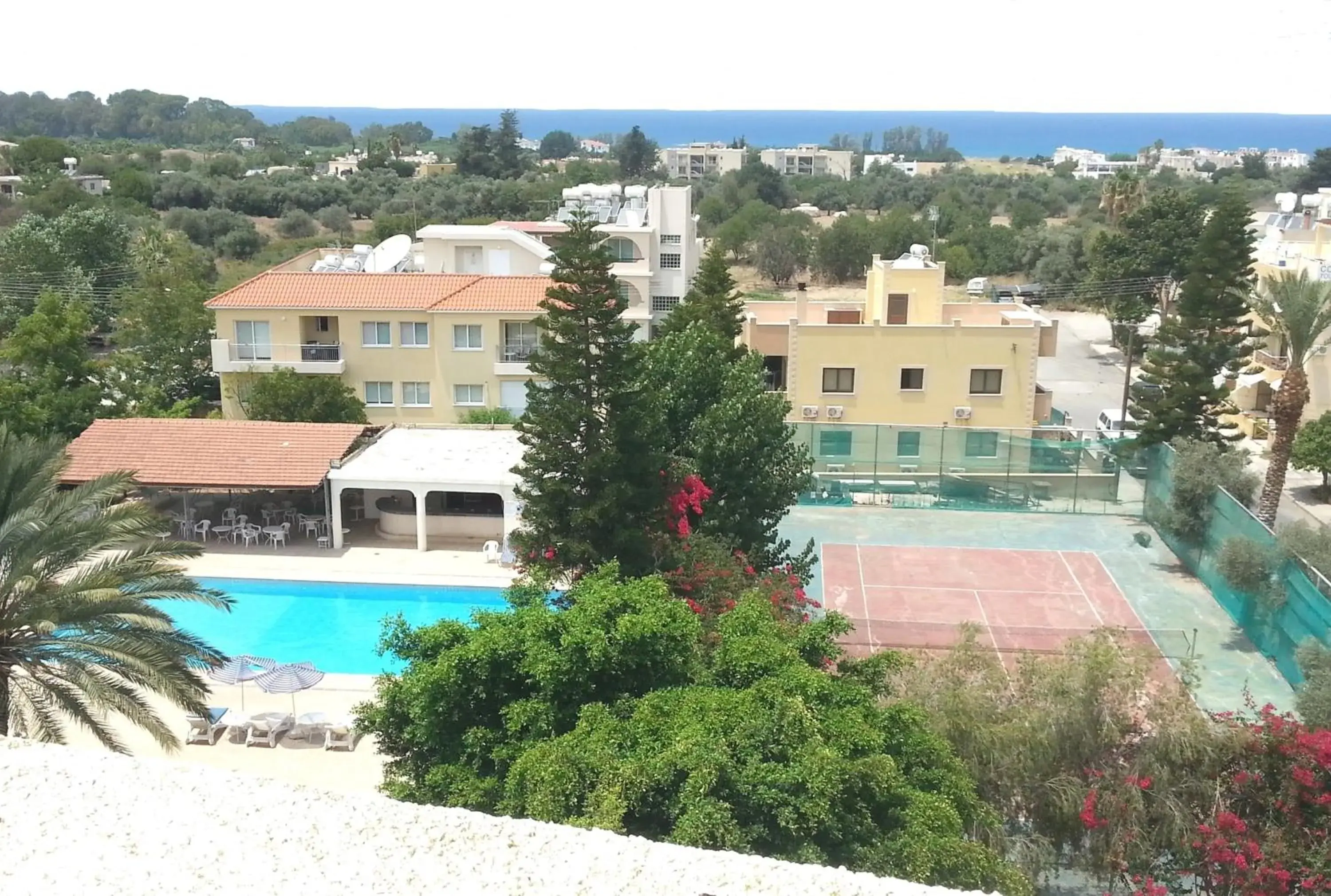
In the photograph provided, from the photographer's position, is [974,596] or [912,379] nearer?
[974,596]

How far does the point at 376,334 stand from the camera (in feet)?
105

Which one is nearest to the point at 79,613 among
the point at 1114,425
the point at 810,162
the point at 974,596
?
the point at 974,596

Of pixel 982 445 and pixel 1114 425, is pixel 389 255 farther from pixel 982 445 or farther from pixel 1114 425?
pixel 1114 425

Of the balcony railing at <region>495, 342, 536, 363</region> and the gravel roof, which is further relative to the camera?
the balcony railing at <region>495, 342, 536, 363</region>

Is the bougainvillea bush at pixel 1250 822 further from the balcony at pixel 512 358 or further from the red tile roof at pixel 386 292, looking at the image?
the red tile roof at pixel 386 292

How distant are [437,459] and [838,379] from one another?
1150 cm

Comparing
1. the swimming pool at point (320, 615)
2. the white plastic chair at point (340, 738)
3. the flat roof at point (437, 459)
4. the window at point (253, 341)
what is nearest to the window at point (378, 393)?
the window at point (253, 341)

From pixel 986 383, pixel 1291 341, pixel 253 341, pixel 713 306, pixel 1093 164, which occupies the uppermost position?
pixel 1093 164

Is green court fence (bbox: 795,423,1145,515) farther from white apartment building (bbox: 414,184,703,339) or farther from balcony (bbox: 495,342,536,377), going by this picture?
white apartment building (bbox: 414,184,703,339)

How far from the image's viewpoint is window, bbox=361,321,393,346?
31984 millimetres

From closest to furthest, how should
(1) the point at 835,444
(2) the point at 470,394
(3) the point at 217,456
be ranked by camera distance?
(3) the point at 217,456
(1) the point at 835,444
(2) the point at 470,394

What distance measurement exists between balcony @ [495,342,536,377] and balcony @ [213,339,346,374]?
13.8 ft

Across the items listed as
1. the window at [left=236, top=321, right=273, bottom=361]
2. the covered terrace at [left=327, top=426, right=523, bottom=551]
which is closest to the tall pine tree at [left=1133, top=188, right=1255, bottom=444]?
the covered terrace at [left=327, top=426, right=523, bottom=551]

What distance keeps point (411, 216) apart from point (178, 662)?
63.6 meters
